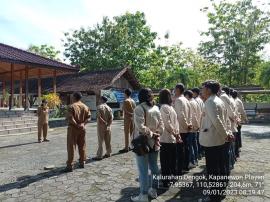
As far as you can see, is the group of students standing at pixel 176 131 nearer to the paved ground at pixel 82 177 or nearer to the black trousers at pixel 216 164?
the black trousers at pixel 216 164

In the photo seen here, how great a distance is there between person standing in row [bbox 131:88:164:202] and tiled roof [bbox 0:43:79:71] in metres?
12.8

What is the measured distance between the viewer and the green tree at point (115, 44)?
34.4 metres

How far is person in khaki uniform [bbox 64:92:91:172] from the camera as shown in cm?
694

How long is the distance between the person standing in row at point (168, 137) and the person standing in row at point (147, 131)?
303 mm

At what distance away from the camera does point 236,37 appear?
105ft

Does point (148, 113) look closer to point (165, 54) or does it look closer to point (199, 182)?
point (199, 182)

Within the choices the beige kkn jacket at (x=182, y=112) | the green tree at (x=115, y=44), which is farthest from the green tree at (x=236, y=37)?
the beige kkn jacket at (x=182, y=112)

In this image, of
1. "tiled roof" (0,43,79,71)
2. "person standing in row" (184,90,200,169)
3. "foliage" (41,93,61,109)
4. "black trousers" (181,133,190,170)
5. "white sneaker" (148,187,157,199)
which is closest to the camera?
"white sneaker" (148,187,157,199)

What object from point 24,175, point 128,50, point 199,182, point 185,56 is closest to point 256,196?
point 199,182

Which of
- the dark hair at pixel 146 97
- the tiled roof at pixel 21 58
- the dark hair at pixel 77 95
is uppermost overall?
the tiled roof at pixel 21 58

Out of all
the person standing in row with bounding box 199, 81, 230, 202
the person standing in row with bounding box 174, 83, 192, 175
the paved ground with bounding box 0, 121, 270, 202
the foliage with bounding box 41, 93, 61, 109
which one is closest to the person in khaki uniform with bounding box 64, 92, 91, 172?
the paved ground with bounding box 0, 121, 270, 202

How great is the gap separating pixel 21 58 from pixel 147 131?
14615 millimetres

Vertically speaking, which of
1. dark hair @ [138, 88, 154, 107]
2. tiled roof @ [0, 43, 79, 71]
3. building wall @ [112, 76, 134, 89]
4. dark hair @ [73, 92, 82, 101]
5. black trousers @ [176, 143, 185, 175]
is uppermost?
tiled roof @ [0, 43, 79, 71]

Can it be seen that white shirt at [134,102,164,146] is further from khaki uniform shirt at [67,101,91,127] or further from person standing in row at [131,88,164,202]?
khaki uniform shirt at [67,101,91,127]
